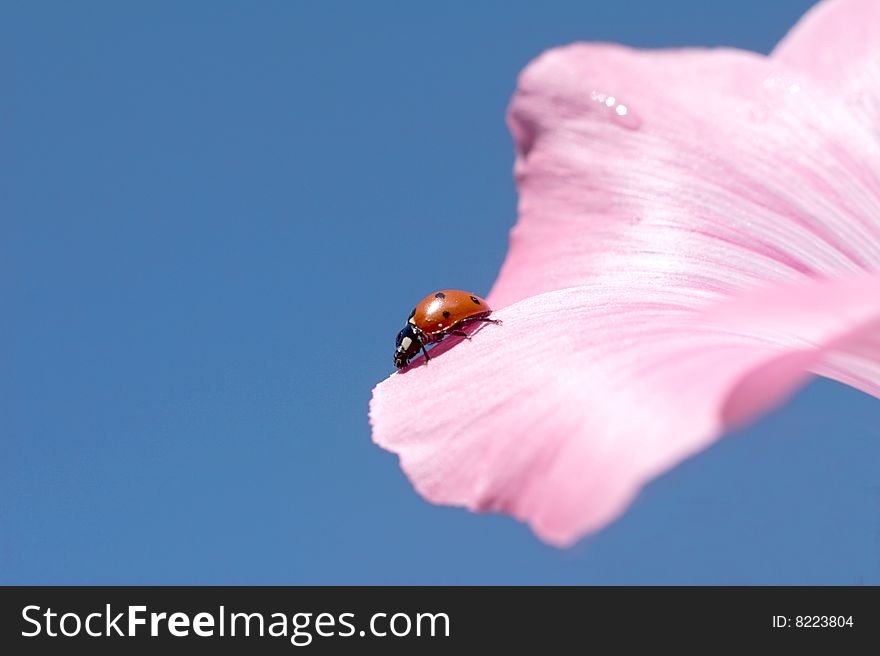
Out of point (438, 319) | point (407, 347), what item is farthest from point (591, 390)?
point (407, 347)

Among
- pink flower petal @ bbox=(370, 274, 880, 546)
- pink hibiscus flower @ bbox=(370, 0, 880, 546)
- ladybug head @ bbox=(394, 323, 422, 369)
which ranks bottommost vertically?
pink flower petal @ bbox=(370, 274, 880, 546)

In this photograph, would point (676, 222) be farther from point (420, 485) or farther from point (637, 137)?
point (420, 485)

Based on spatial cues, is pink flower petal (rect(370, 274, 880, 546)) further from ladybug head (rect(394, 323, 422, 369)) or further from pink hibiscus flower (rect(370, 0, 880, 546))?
ladybug head (rect(394, 323, 422, 369))

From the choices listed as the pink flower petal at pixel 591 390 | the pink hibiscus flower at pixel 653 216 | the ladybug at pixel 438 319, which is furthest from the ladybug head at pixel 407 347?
the pink flower petal at pixel 591 390

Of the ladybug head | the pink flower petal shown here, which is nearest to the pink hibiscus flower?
the pink flower petal

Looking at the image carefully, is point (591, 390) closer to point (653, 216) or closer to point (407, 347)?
point (653, 216)

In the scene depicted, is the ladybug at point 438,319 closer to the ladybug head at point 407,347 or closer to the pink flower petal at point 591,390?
the ladybug head at point 407,347

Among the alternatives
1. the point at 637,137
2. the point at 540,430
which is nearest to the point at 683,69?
the point at 637,137

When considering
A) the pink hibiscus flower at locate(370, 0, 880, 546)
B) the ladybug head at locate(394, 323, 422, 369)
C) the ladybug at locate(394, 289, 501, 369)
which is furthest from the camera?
the ladybug head at locate(394, 323, 422, 369)
